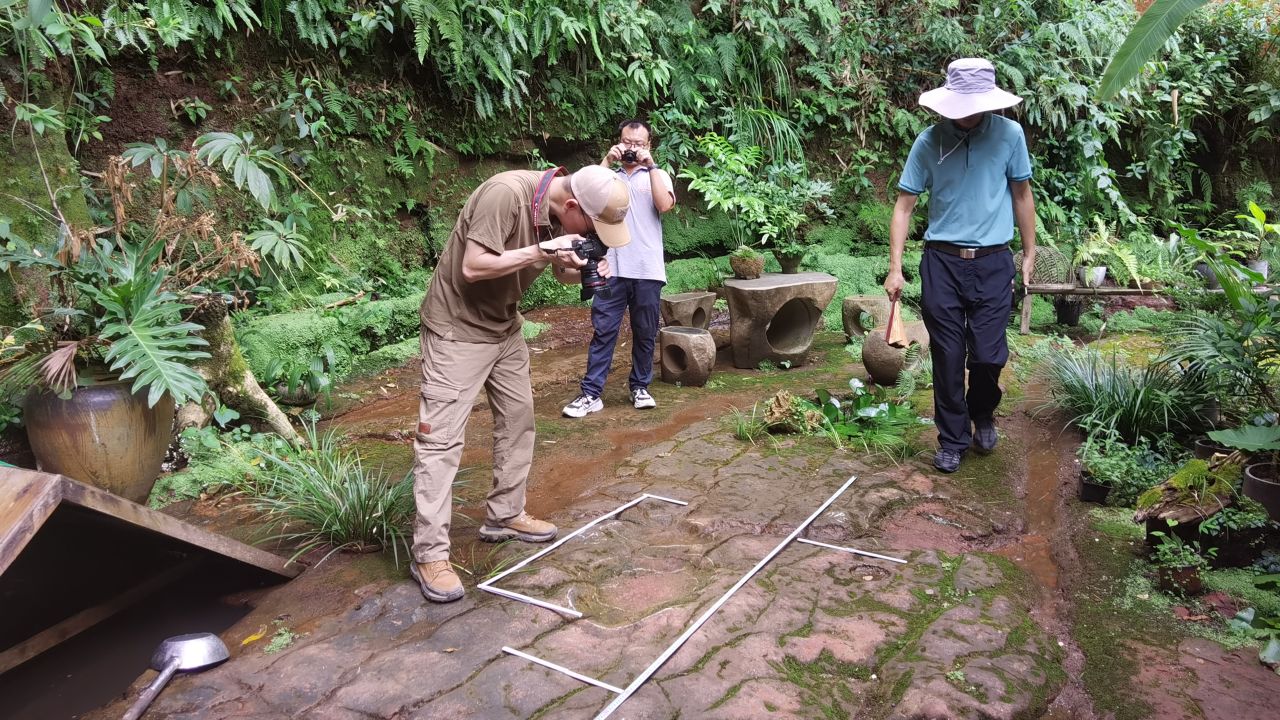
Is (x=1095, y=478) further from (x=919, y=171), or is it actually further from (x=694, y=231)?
(x=694, y=231)

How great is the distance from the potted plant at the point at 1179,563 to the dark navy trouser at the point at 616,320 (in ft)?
10.1

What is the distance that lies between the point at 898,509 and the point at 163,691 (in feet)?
9.81

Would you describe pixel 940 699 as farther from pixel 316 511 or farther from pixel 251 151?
pixel 251 151

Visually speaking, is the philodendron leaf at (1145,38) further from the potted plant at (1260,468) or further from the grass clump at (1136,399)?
the grass clump at (1136,399)

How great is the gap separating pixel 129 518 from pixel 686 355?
4.01 metres

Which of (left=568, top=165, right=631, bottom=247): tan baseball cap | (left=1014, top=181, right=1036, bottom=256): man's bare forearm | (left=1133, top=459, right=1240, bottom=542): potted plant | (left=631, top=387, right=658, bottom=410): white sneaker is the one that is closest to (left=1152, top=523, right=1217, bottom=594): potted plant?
(left=1133, top=459, right=1240, bottom=542): potted plant

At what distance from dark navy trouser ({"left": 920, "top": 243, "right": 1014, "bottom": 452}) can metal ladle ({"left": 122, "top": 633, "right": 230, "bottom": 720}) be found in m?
3.37

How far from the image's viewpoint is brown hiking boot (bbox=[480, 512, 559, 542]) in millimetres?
3547

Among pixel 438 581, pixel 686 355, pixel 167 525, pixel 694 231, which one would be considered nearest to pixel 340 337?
pixel 686 355

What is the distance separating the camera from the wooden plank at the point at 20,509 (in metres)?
2.42

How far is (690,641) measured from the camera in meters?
2.75

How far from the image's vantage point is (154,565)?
379cm

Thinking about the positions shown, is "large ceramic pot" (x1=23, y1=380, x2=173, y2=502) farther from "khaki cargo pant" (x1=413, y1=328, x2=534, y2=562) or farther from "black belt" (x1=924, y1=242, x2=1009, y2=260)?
"black belt" (x1=924, y1=242, x2=1009, y2=260)

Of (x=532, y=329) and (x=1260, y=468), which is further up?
(x=532, y=329)
